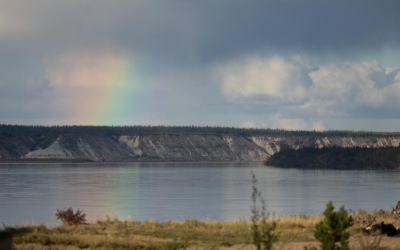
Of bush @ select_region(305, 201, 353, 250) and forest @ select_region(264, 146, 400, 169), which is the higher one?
forest @ select_region(264, 146, 400, 169)

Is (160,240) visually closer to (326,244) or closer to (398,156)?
(326,244)

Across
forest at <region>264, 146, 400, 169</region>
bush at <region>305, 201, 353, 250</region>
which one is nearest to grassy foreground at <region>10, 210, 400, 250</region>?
bush at <region>305, 201, 353, 250</region>

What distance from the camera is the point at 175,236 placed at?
23578 millimetres

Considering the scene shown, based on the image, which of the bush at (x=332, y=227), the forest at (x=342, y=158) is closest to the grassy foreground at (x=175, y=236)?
the bush at (x=332, y=227)

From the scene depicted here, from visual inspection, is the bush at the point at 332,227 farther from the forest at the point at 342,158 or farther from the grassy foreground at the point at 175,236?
the forest at the point at 342,158

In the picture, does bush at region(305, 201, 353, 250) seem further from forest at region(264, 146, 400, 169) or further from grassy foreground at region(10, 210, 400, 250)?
Answer: forest at region(264, 146, 400, 169)

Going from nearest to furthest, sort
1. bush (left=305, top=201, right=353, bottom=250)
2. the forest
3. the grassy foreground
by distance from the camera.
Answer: bush (left=305, top=201, right=353, bottom=250)
the grassy foreground
the forest

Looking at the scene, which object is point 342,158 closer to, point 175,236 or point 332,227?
point 175,236

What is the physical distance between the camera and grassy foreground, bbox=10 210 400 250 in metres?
21.3

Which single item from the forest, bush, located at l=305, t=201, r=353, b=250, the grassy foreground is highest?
the forest

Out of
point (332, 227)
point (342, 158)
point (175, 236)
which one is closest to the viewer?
point (332, 227)

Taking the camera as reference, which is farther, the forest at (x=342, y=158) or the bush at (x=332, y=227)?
the forest at (x=342, y=158)

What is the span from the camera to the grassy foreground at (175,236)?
21.3 metres

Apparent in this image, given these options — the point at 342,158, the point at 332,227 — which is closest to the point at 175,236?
the point at 332,227
